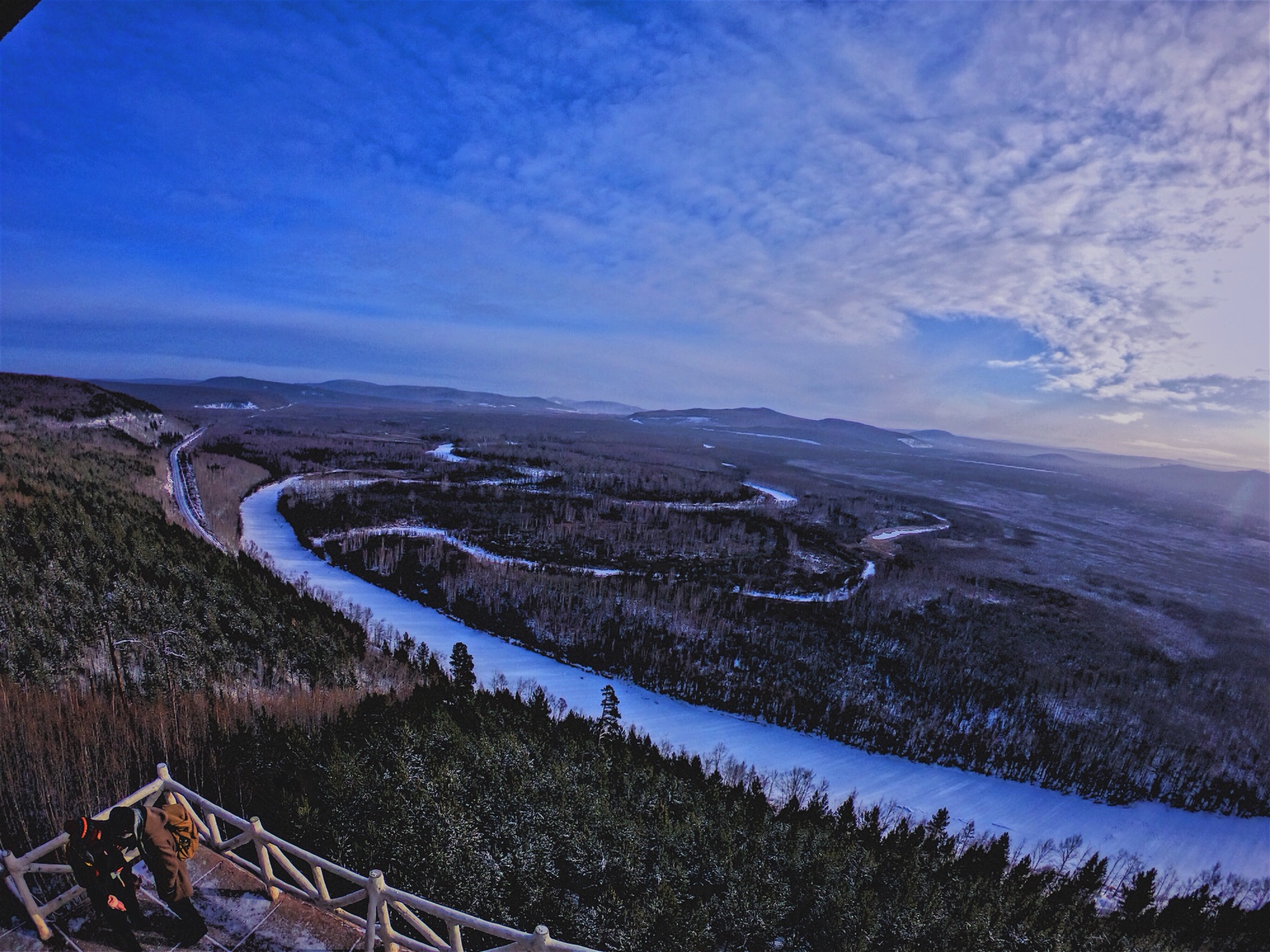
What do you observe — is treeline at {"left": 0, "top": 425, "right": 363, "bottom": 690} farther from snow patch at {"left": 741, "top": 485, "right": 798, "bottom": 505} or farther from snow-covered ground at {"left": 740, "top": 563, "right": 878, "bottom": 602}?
snow patch at {"left": 741, "top": 485, "right": 798, "bottom": 505}

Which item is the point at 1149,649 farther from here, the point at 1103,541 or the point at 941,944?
the point at 1103,541

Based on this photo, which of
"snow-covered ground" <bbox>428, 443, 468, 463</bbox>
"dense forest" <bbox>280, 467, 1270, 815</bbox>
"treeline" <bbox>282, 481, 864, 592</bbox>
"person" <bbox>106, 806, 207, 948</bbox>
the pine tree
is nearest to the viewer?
"person" <bbox>106, 806, 207, 948</bbox>

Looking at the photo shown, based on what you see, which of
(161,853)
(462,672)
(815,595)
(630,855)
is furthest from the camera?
(815,595)

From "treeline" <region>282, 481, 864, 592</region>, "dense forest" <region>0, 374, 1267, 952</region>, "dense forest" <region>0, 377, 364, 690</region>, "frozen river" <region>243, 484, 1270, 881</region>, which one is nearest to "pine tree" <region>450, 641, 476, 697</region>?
"dense forest" <region>0, 374, 1267, 952</region>

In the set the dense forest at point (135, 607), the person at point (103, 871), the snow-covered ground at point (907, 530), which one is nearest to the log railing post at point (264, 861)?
the person at point (103, 871)

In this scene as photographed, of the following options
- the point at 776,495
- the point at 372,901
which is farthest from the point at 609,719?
the point at 776,495

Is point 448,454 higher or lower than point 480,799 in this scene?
higher

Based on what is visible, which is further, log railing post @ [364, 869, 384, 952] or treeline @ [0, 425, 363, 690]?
treeline @ [0, 425, 363, 690]

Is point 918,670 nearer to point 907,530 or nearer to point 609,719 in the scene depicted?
point 609,719
